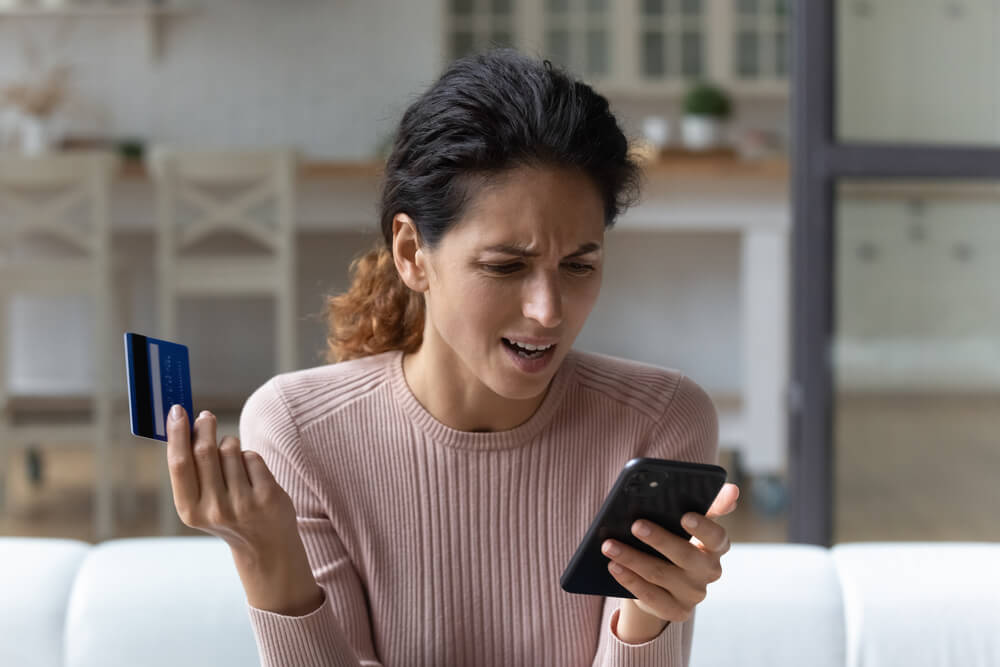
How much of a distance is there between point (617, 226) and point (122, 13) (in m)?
2.56

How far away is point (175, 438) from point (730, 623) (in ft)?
2.17

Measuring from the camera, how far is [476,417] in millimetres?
1197

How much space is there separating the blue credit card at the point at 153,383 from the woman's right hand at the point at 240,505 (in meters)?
0.02

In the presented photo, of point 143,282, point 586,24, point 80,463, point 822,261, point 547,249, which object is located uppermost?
point 586,24

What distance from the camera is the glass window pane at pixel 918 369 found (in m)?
2.31

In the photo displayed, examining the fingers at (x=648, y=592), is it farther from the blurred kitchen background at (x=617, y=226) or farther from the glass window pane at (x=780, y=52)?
the glass window pane at (x=780, y=52)

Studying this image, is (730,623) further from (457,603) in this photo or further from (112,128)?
(112,128)

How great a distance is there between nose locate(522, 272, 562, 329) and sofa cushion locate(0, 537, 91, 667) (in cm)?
63

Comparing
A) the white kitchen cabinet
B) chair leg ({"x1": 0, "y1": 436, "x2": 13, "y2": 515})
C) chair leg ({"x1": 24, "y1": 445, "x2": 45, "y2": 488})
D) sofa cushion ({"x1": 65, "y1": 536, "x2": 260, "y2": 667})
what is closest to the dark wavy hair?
sofa cushion ({"x1": 65, "y1": 536, "x2": 260, "y2": 667})

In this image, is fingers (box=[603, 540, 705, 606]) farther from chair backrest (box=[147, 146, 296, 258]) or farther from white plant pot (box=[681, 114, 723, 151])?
white plant pot (box=[681, 114, 723, 151])

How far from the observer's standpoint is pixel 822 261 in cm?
227

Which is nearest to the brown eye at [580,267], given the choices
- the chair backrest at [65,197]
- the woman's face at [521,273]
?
the woman's face at [521,273]

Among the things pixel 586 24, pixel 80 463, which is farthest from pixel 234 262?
pixel 586 24

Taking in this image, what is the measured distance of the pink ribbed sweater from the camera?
1.18 metres
